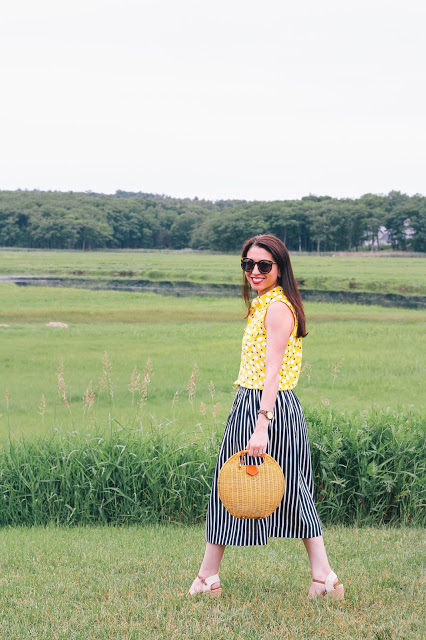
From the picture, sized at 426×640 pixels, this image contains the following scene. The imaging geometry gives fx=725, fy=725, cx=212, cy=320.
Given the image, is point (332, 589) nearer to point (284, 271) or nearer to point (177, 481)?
point (284, 271)

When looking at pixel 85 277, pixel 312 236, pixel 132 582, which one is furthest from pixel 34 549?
pixel 312 236

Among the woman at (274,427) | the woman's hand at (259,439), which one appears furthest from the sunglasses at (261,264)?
the woman's hand at (259,439)

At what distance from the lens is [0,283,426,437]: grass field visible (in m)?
14.1

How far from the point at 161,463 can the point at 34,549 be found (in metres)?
1.64

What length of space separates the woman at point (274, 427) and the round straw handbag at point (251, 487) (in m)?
0.13

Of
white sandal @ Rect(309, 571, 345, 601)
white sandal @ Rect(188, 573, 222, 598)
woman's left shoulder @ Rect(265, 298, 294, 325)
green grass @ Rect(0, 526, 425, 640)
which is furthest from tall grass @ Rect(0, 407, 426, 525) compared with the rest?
woman's left shoulder @ Rect(265, 298, 294, 325)

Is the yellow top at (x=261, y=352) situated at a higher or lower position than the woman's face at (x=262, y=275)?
lower

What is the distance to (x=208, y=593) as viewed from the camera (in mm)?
4016

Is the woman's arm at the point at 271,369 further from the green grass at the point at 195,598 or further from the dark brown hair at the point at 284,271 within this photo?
the green grass at the point at 195,598

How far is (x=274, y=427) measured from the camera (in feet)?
12.9

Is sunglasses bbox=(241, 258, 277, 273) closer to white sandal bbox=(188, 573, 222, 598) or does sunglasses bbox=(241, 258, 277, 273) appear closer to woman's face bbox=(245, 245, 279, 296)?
woman's face bbox=(245, 245, 279, 296)

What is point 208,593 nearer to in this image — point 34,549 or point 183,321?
point 34,549

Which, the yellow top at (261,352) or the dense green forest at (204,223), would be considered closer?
the yellow top at (261,352)

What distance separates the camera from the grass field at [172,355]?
1405 cm
